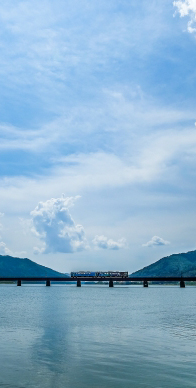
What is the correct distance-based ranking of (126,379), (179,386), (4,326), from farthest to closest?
(4,326)
(126,379)
(179,386)

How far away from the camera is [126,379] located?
24828mm

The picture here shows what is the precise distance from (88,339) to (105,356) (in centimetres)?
1040

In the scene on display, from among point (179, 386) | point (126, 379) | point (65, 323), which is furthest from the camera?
point (65, 323)

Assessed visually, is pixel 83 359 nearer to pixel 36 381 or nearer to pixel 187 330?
pixel 36 381

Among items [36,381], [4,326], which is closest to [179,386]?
[36,381]

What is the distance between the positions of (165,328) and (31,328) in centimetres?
1721

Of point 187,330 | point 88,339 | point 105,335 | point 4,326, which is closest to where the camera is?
point 88,339

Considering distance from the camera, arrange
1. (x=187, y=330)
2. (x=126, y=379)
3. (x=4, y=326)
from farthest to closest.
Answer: (x=4, y=326) → (x=187, y=330) → (x=126, y=379)

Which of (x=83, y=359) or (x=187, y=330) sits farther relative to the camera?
(x=187, y=330)

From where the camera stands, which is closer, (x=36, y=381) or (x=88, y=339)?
(x=36, y=381)

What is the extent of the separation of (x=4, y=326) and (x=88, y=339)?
16502 millimetres

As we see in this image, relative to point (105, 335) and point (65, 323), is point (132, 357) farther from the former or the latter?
point (65, 323)

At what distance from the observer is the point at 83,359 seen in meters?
31.3

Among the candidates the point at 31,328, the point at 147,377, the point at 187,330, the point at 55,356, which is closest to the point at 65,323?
the point at 31,328
